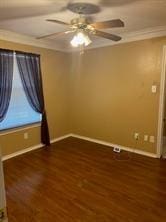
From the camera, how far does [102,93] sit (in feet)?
14.3

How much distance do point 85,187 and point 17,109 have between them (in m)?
2.06

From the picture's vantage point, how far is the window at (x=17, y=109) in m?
3.68

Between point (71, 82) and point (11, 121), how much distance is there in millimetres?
1880

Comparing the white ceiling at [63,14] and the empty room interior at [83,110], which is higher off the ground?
the white ceiling at [63,14]

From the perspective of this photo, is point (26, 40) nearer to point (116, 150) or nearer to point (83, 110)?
point (83, 110)

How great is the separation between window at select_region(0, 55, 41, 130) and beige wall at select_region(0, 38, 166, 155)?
→ 0.22 metres

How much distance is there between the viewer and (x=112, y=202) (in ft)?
7.99

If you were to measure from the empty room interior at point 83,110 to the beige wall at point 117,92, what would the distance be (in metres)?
0.02

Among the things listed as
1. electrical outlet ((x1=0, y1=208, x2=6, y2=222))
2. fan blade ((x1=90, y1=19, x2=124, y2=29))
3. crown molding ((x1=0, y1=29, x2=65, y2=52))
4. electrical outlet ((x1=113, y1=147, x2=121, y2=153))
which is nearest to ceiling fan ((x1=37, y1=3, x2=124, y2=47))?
fan blade ((x1=90, y1=19, x2=124, y2=29))

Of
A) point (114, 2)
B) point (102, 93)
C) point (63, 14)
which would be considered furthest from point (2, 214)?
point (102, 93)

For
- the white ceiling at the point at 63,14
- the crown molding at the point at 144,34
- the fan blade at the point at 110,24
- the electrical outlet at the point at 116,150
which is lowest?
the electrical outlet at the point at 116,150

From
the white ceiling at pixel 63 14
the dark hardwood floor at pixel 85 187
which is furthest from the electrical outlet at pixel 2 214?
the white ceiling at pixel 63 14

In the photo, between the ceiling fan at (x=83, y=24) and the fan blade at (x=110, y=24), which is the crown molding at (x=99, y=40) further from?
the fan blade at (x=110, y=24)

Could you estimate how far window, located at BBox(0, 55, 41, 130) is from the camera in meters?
3.68
